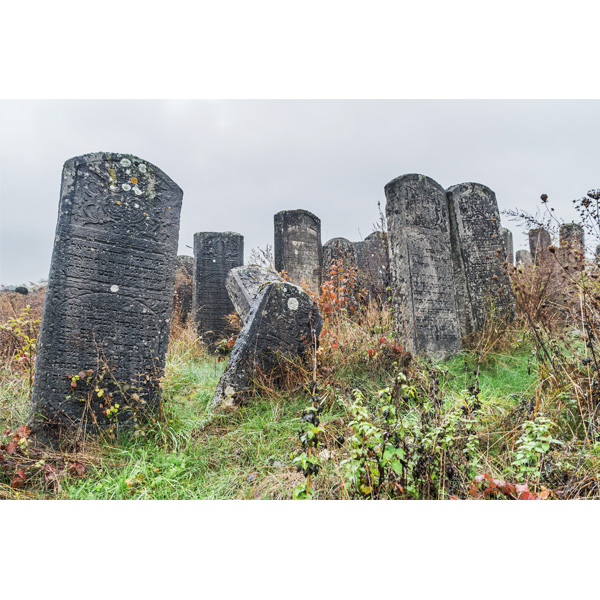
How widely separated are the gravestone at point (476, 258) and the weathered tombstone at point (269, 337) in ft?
8.97

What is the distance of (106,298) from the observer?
3.39 metres

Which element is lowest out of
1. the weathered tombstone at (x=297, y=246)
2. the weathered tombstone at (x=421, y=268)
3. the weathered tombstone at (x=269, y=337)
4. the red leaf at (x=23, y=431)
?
the red leaf at (x=23, y=431)

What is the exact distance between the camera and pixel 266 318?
4.02 m

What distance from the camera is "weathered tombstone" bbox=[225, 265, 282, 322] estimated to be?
581cm

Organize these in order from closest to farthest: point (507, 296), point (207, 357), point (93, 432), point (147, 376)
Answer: point (93, 432), point (147, 376), point (507, 296), point (207, 357)

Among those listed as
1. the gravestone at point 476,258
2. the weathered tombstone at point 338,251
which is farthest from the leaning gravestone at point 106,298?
the weathered tombstone at point 338,251

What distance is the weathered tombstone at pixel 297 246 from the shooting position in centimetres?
954

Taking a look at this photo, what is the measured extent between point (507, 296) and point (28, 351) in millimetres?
6427

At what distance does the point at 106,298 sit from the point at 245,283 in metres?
2.74


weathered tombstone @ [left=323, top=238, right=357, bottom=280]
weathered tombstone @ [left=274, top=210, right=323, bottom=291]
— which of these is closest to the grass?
weathered tombstone @ [left=274, top=210, right=323, bottom=291]

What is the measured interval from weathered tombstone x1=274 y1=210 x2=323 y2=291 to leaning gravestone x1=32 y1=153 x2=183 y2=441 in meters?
5.86

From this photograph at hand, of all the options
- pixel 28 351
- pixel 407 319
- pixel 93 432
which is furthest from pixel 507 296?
pixel 28 351

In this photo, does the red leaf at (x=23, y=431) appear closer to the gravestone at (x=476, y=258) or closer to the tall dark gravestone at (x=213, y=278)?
the tall dark gravestone at (x=213, y=278)

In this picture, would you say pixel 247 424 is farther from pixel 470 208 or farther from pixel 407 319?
pixel 470 208
